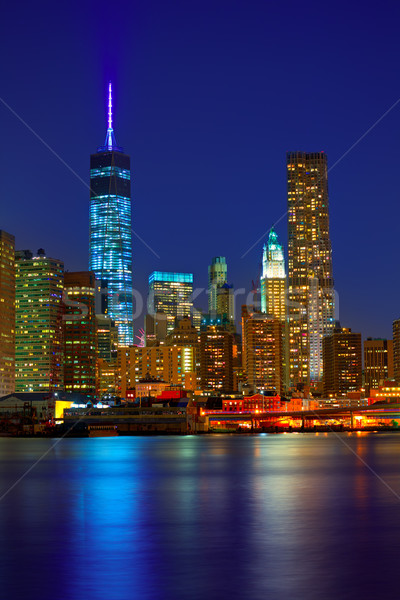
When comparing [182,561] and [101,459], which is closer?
[182,561]

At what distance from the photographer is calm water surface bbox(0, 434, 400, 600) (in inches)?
1172

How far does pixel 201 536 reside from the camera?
40.7 meters

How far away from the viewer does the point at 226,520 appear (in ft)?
152

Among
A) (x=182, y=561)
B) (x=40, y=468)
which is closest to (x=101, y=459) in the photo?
(x=40, y=468)

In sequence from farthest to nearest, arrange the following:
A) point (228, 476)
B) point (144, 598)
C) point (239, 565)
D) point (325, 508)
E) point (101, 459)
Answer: point (101, 459) → point (228, 476) → point (325, 508) → point (239, 565) → point (144, 598)

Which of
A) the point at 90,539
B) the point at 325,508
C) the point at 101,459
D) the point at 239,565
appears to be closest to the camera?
the point at 239,565

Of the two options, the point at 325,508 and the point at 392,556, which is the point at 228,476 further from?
the point at 392,556

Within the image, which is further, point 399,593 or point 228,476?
point 228,476

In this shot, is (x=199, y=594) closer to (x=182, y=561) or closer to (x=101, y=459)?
(x=182, y=561)

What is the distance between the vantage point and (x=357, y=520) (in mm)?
45812

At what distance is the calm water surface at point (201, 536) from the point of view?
2978 cm

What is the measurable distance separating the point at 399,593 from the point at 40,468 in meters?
64.4

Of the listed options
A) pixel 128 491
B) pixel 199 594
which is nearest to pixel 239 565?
pixel 199 594

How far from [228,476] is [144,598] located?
49.4 m
